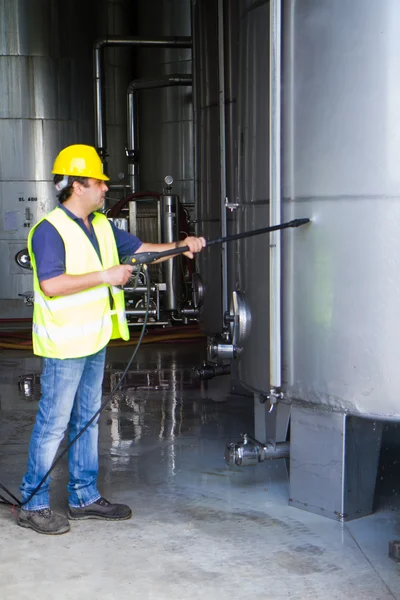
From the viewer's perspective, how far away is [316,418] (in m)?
3.64

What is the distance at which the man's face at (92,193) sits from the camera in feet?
11.6

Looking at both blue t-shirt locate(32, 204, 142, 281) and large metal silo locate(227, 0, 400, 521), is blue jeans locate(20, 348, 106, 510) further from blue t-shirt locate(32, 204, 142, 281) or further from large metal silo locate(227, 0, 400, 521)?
large metal silo locate(227, 0, 400, 521)

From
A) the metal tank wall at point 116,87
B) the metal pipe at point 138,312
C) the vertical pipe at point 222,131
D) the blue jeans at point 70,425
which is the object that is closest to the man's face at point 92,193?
the blue jeans at point 70,425

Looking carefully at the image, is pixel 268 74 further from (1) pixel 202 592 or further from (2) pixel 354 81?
(1) pixel 202 592

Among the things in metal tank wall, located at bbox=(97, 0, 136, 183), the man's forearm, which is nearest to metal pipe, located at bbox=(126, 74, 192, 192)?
metal tank wall, located at bbox=(97, 0, 136, 183)

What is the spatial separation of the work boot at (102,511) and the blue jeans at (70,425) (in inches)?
1.1

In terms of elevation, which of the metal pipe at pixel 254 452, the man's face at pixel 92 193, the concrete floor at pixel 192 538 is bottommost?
the concrete floor at pixel 192 538

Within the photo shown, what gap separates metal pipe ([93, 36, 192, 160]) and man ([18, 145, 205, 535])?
25.8ft

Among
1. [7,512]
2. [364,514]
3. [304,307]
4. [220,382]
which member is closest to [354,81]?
[304,307]

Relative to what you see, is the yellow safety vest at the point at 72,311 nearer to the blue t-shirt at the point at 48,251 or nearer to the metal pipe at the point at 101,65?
the blue t-shirt at the point at 48,251

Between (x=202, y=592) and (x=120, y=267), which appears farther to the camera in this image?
(x=120, y=267)

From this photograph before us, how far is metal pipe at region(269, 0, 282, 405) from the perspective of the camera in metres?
3.62

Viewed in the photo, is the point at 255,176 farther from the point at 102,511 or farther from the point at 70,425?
the point at 102,511

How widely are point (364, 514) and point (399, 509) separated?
0.71 ft
